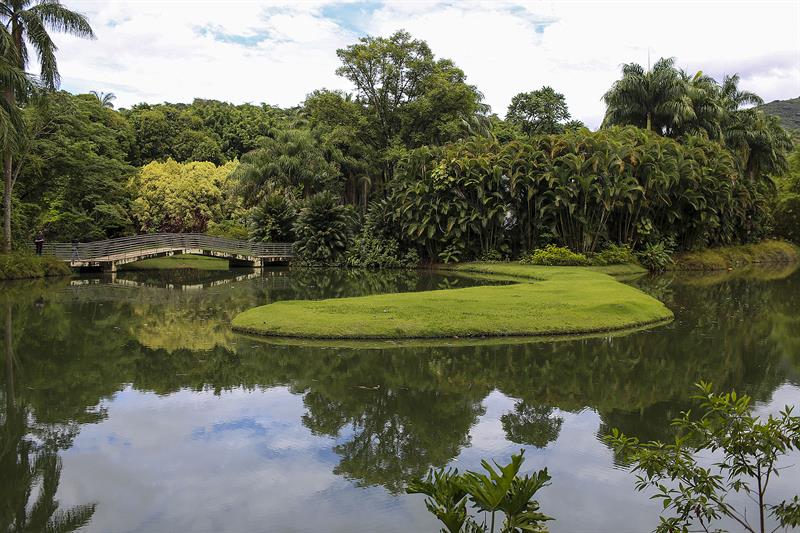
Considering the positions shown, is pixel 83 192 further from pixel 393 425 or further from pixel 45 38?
pixel 393 425

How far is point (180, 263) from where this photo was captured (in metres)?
44.4

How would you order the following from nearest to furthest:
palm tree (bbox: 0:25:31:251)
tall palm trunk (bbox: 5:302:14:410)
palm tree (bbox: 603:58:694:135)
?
tall palm trunk (bbox: 5:302:14:410) < palm tree (bbox: 0:25:31:251) < palm tree (bbox: 603:58:694:135)

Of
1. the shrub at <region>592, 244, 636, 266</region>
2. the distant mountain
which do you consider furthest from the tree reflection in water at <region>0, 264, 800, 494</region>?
the distant mountain

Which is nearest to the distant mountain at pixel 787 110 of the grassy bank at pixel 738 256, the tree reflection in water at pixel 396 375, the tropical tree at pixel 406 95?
the grassy bank at pixel 738 256

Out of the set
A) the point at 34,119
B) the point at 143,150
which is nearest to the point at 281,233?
the point at 34,119

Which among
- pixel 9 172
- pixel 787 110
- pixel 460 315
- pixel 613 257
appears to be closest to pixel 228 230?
pixel 9 172

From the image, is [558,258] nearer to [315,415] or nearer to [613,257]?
[613,257]

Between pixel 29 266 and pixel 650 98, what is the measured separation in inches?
1547

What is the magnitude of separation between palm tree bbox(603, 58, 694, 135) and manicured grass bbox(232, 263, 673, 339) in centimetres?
2739

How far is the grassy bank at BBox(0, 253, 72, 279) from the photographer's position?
99.4 ft

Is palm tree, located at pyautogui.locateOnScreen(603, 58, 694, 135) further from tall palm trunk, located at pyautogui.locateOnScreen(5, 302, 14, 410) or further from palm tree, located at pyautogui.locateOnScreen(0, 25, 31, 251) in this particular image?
tall palm trunk, located at pyautogui.locateOnScreen(5, 302, 14, 410)

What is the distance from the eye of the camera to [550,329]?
1741cm

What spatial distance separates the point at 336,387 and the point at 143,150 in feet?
178

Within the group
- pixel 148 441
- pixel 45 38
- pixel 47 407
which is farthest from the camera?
pixel 45 38
